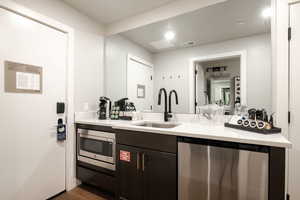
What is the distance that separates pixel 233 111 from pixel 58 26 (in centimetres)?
231

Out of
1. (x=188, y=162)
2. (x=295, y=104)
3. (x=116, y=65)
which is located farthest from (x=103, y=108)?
(x=295, y=104)

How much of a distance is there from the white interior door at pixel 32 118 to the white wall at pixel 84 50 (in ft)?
0.62

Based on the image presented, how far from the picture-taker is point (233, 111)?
172 cm

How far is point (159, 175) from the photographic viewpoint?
1.36 m

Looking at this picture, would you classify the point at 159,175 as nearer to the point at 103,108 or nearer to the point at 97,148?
the point at 97,148

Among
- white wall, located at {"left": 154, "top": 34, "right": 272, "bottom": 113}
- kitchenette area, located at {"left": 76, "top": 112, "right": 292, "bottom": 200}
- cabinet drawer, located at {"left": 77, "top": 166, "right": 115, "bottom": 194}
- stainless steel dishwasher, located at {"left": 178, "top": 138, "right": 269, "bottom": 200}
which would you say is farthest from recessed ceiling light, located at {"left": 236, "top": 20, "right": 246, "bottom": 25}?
cabinet drawer, located at {"left": 77, "top": 166, "right": 115, "bottom": 194}

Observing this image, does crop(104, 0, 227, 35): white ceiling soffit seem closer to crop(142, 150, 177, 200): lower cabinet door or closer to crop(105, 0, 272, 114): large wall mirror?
crop(105, 0, 272, 114): large wall mirror

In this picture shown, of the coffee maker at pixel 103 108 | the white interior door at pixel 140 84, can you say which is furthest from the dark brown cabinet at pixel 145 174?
the white interior door at pixel 140 84

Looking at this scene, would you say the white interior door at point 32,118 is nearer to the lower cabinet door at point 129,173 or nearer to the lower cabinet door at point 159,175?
the lower cabinet door at point 129,173

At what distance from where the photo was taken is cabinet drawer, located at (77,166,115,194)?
1761mm

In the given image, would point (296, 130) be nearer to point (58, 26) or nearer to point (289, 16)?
point (289, 16)

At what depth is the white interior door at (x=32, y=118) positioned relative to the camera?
1488mm

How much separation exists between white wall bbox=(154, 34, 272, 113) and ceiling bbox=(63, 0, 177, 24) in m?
0.65

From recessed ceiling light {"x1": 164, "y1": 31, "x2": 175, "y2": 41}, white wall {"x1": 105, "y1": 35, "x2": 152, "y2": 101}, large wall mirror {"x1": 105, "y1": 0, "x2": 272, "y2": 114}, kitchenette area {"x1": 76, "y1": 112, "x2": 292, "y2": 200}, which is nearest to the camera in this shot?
kitchenette area {"x1": 76, "y1": 112, "x2": 292, "y2": 200}
